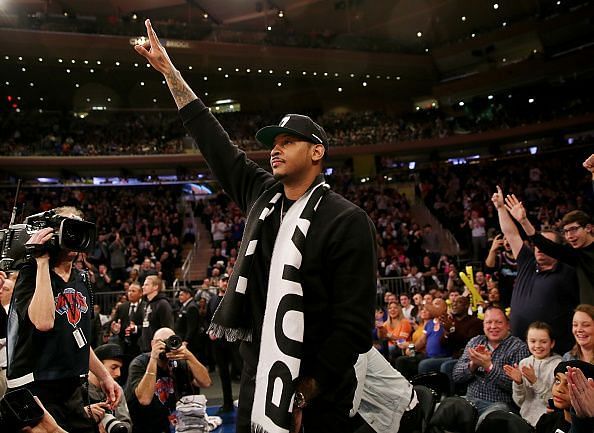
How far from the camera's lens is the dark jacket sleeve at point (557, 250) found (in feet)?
Answer: 11.9

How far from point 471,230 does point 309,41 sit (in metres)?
9.89

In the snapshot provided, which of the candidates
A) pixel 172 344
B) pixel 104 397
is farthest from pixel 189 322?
pixel 172 344

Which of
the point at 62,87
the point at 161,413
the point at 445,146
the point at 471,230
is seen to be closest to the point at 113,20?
the point at 62,87

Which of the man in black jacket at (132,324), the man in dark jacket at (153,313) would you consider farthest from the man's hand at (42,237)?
the man in black jacket at (132,324)

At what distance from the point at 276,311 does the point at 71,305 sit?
1415mm

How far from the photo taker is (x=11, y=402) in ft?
6.68

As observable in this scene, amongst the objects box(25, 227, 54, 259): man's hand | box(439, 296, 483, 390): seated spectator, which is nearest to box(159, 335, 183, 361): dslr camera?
box(25, 227, 54, 259): man's hand

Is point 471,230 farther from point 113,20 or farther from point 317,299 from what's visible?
point 113,20

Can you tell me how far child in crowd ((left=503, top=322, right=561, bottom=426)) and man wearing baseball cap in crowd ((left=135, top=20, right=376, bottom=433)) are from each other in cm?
228

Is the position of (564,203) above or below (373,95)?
below

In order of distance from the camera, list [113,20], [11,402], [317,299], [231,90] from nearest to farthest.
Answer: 1. [317,299]
2. [11,402]
3. [113,20]
4. [231,90]

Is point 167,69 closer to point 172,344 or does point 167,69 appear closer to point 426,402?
point 172,344

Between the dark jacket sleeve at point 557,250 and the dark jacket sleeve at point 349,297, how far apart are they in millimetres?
2243

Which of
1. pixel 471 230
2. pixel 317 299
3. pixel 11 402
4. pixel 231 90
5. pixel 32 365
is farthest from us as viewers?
pixel 231 90
